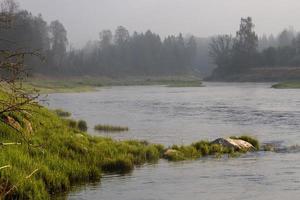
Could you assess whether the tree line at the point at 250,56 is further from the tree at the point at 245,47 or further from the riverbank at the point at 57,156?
the riverbank at the point at 57,156

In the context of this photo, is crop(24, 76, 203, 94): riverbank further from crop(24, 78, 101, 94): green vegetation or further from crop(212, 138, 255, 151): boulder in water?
crop(212, 138, 255, 151): boulder in water

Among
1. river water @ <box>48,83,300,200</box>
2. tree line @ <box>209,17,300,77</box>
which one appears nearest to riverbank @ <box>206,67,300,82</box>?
tree line @ <box>209,17,300,77</box>

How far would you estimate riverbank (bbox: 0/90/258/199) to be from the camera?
16.5 meters

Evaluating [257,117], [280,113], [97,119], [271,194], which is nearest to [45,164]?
[271,194]

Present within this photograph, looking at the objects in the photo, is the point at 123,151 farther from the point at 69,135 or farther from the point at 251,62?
the point at 251,62

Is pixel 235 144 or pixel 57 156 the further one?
pixel 235 144

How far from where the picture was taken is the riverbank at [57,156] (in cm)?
1655

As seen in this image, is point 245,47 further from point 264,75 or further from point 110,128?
point 110,128

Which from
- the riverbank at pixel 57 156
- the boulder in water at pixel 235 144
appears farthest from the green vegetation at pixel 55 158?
the boulder in water at pixel 235 144

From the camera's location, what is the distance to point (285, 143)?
103ft

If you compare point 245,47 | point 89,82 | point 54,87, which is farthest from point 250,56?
point 54,87

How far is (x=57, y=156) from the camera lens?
2042cm

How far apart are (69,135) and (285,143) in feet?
44.9

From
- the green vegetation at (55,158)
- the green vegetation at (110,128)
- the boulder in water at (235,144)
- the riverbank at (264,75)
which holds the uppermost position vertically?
the riverbank at (264,75)
